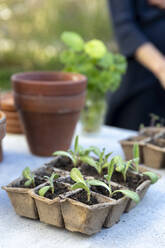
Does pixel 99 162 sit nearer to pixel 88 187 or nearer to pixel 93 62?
pixel 88 187

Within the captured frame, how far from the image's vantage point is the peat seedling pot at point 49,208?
840mm

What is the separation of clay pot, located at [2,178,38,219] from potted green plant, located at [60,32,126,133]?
0.73 meters

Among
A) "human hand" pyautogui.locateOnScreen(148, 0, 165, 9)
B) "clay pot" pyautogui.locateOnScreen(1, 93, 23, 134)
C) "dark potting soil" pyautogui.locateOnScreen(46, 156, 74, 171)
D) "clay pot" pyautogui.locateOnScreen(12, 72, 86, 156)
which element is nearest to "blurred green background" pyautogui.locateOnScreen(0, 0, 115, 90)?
"human hand" pyautogui.locateOnScreen(148, 0, 165, 9)

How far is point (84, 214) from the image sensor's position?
808 mm

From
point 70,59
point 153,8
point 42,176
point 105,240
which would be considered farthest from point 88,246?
point 153,8

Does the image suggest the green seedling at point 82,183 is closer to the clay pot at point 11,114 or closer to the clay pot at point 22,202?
the clay pot at point 22,202

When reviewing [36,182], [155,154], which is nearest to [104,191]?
[36,182]

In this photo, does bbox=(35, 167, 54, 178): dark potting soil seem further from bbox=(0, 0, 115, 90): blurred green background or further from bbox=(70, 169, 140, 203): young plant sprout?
bbox=(0, 0, 115, 90): blurred green background

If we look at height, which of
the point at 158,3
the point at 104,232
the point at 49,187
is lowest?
the point at 104,232

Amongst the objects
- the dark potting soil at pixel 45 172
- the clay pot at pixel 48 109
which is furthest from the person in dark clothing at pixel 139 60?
the dark potting soil at pixel 45 172

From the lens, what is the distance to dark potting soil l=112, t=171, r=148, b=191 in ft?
3.19

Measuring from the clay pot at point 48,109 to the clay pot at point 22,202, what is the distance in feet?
1.42

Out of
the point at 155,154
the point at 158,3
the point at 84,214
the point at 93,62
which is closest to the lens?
the point at 84,214

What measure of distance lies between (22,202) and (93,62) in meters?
0.79
